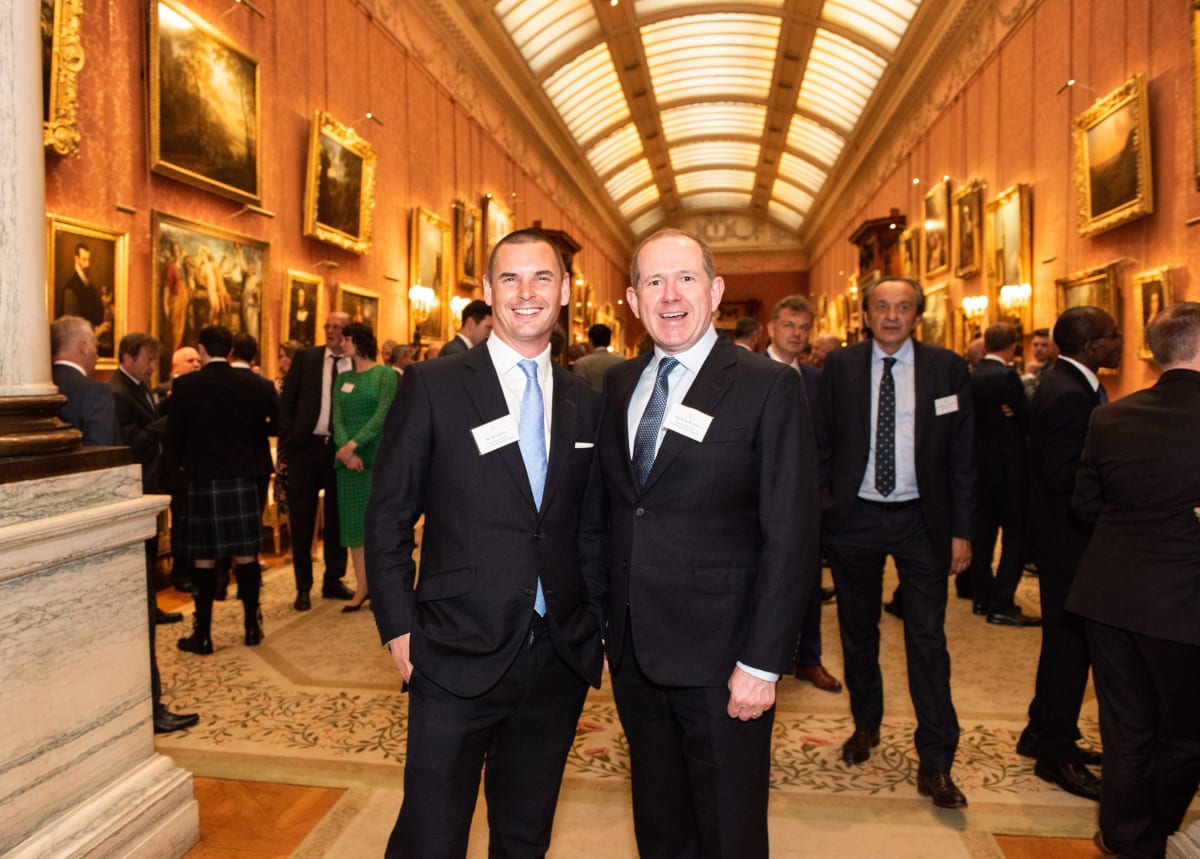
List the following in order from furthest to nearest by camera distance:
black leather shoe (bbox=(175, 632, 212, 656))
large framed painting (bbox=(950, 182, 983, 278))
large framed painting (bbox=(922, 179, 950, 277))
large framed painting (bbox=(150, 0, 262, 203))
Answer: large framed painting (bbox=(922, 179, 950, 277)) < large framed painting (bbox=(950, 182, 983, 278)) < large framed painting (bbox=(150, 0, 262, 203)) < black leather shoe (bbox=(175, 632, 212, 656))

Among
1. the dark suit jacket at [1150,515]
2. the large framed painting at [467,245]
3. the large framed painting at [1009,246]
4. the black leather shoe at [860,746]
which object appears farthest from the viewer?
the large framed painting at [467,245]

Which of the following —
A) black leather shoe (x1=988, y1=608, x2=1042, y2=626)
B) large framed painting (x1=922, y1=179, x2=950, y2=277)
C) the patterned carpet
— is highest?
large framed painting (x1=922, y1=179, x2=950, y2=277)

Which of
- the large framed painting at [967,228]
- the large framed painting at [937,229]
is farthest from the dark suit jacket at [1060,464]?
the large framed painting at [937,229]

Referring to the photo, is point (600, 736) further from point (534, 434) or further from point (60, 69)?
point (60, 69)

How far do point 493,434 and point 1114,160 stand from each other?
7500 mm

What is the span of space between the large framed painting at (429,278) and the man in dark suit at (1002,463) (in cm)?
701

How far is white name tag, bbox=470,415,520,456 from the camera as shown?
6.58 feet

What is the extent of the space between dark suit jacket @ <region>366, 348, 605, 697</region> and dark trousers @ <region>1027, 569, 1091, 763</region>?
228cm

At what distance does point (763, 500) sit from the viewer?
1.98 meters

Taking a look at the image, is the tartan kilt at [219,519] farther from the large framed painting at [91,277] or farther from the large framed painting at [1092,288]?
the large framed painting at [1092,288]

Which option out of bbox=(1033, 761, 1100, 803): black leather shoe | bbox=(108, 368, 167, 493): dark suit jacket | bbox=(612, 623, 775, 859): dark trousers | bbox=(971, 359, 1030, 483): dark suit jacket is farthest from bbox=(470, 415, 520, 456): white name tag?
bbox=(971, 359, 1030, 483): dark suit jacket

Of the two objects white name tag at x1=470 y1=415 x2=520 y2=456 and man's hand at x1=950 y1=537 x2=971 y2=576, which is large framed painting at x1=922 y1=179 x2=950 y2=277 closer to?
man's hand at x1=950 y1=537 x2=971 y2=576

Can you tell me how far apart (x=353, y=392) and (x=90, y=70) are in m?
2.76

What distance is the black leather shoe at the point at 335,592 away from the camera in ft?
21.2
